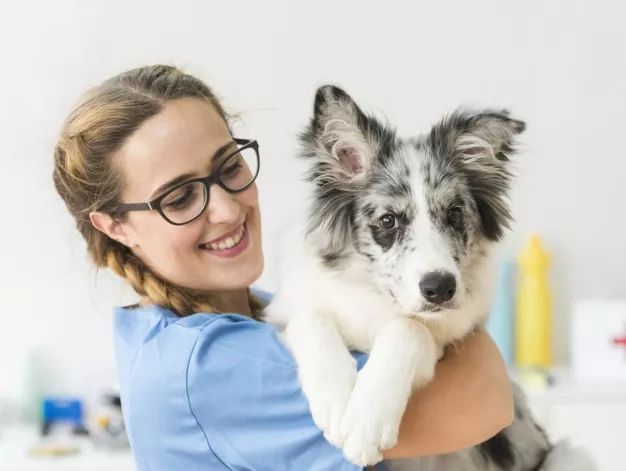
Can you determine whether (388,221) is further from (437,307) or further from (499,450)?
(499,450)

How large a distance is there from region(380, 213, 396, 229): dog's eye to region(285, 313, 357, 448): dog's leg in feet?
0.86

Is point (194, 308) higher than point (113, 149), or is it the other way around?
point (113, 149)

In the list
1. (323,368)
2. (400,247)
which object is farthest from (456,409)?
(400,247)

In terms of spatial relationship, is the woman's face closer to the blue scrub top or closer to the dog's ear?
the blue scrub top

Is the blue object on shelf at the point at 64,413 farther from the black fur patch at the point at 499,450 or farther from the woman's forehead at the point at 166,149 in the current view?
the black fur patch at the point at 499,450

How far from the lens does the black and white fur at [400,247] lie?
1641 millimetres

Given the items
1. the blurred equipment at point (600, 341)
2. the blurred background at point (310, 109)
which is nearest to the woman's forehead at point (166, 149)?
the blurred background at point (310, 109)

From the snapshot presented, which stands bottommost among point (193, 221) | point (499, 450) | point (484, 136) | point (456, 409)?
point (499, 450)

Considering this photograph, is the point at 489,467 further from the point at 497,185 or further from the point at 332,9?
the point at 332,9

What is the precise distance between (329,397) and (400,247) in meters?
0.42

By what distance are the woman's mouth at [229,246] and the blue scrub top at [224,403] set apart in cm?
28

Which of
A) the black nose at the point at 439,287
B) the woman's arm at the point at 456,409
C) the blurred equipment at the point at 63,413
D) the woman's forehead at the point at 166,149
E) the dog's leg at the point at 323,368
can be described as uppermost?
the woman's forehead at the point at 166,149

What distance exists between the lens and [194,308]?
1865mm

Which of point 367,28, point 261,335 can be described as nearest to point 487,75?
point 367,28
